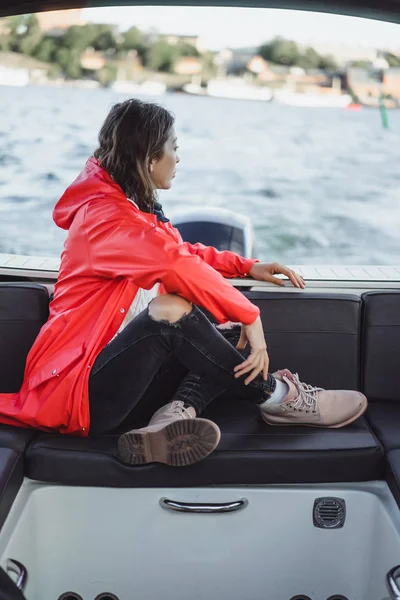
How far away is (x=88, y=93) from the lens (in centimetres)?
2316

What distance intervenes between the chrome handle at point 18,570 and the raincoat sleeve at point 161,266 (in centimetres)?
63

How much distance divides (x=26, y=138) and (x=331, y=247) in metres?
8.81

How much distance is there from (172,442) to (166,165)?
0.66 metres

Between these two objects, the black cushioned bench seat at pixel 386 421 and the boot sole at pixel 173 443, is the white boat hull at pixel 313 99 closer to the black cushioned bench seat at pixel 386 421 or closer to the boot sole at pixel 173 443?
the black cushioned bench seat at pixel 386 421

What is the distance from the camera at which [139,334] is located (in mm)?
1601

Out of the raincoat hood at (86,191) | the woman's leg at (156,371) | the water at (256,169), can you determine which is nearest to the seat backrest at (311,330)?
the woman's leg at (156,371)

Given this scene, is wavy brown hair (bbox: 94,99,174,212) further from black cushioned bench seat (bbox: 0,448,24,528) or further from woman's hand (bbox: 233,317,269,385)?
black cushioned bench seat (bbox: 0,448,24,528)

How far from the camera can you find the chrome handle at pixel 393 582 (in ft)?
4.40

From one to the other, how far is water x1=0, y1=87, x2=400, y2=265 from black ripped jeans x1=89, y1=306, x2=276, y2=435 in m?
10.9

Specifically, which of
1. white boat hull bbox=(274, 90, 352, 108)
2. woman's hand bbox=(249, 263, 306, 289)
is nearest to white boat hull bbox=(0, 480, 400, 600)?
woman's hand bbox=(249, 263, 306, 289)

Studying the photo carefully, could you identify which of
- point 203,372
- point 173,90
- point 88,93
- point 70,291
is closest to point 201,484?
point 203,372

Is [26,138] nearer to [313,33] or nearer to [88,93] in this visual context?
[88,93]

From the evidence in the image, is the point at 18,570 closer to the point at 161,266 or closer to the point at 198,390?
the point at 198,390

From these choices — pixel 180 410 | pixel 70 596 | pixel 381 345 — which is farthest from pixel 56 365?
pixel 381 345
